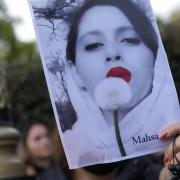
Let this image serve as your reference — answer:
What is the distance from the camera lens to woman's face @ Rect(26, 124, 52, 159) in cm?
620

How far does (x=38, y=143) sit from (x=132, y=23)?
12.2 feet

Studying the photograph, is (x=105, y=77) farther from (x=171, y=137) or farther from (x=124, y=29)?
(x=171, y=137)

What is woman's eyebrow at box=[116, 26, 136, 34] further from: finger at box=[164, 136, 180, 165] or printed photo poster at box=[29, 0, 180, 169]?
finger at box=[164, 136, 180, 165]

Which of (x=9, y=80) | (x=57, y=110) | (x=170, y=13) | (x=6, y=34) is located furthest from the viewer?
(x=170, y=13)

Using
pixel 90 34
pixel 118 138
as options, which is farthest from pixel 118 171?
pixel 90 34

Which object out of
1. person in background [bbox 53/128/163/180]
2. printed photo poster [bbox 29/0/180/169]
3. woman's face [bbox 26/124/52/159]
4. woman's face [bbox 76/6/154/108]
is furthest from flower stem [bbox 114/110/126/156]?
woman's face [bbox 26/124/52/159]

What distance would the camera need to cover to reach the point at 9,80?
12828 millimetres

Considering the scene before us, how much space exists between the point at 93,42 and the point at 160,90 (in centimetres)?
34

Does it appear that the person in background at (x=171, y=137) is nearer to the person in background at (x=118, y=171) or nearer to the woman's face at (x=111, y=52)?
the woman's face at (x=111, y=52)

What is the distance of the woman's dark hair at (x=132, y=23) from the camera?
106 inches

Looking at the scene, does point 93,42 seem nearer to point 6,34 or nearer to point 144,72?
point 144,72

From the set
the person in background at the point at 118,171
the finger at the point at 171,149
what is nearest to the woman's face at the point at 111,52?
the finger at the point at 171,149

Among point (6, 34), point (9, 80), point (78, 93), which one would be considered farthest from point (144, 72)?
point (6, 34)

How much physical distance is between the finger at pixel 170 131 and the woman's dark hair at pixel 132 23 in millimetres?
308
